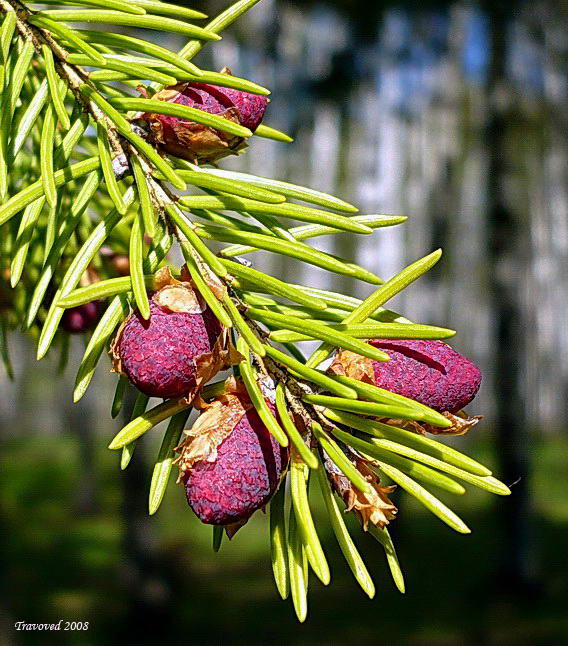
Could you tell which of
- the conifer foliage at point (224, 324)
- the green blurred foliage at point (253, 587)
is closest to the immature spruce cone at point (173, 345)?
the conifer foliage at point (224, 324)

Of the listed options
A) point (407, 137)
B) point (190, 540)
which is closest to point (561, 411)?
point (407, 137)

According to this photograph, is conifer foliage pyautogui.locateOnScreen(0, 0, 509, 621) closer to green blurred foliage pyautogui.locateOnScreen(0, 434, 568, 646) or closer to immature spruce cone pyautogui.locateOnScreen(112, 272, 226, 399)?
immature spruce cone pyautogui.locateOnScreen(112, 272, 226, 399)

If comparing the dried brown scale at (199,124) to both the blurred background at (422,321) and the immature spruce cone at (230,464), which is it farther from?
the blurred background at (422,321)

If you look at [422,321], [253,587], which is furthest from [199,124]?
[422,321]

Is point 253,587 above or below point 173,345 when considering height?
below

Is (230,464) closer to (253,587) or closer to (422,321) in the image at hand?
(253,587)

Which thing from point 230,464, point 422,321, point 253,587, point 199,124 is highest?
point 199,124

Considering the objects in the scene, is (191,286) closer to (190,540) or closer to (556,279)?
(190,540)
